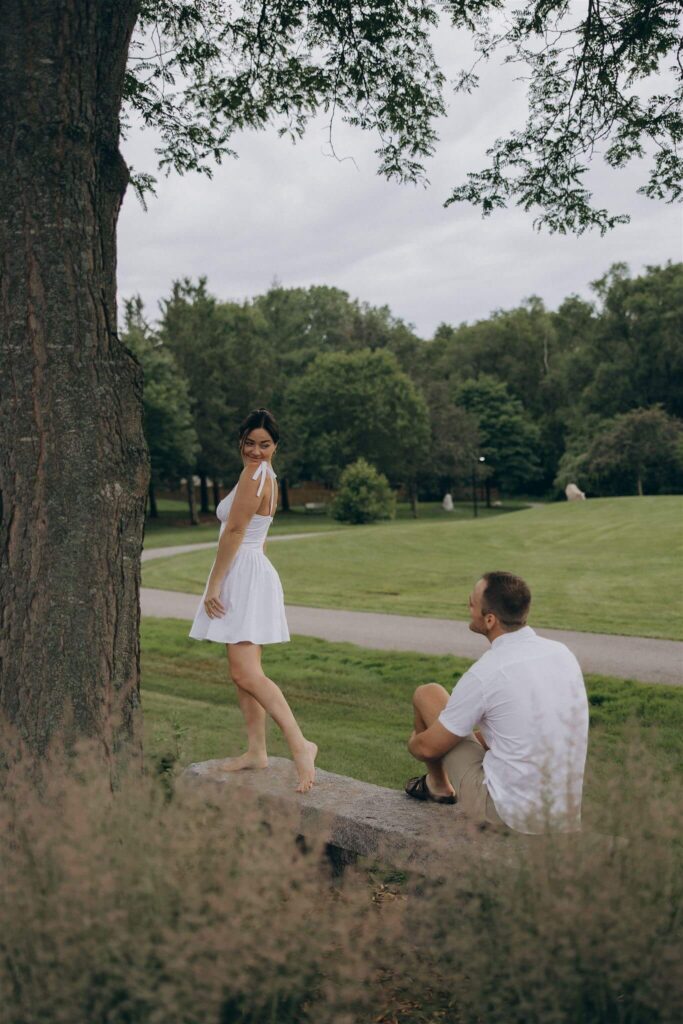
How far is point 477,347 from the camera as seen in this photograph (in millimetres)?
77188

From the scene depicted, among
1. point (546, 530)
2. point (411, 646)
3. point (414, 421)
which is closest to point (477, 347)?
point (414, 421)

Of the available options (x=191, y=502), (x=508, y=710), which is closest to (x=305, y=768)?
(x=508, y=710)

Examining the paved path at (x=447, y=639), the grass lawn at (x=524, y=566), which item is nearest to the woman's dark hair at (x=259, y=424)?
the paved path at (x=447, y=639)

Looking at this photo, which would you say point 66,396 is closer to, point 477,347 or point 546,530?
point 546,530

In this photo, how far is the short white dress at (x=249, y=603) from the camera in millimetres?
4809

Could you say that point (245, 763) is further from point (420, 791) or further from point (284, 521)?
point (284, 521)

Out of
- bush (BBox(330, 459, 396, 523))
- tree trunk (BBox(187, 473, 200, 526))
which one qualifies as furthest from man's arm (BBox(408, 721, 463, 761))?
tree trunk (BBox(187, 473, 200, 526))

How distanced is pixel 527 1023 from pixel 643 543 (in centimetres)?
2449

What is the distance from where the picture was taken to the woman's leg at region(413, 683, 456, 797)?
4.18 m

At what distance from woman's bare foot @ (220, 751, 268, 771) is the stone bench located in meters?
0.05

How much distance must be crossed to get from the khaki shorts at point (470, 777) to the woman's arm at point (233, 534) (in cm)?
150

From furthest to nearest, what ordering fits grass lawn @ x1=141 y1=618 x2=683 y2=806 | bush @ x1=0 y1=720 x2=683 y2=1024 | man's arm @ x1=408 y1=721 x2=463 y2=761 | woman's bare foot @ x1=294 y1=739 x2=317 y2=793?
1. grass lawn @ x1=141 y1=618 x2=683 y2=806
2. woman's bare foot @ x1=294 y1=739 x2=317 y2=793
3. man's arm @ x1=408 y1=721 x2=463 y2=761
4. bush @ x1=0 y1=720 x2=683 y2=1024

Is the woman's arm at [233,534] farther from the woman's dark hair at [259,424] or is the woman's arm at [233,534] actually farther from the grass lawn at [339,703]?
the grass lawn at [339,703]

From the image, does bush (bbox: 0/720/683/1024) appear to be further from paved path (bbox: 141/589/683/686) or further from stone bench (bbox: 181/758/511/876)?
paved path (bbox: 141/589/683/686)
